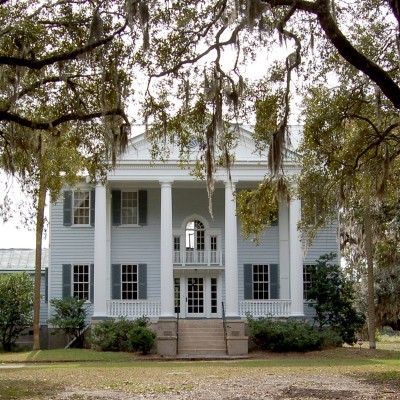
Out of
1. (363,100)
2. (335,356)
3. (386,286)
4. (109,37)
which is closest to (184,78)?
(109,37)

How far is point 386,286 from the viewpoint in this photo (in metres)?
34.3

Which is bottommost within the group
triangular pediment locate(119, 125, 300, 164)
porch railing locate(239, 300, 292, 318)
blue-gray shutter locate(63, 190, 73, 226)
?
porch railing locate(239, 300, 292, 318)

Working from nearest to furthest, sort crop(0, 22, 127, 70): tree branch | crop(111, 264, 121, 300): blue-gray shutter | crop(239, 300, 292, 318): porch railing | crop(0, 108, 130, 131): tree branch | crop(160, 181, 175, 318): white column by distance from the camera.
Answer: crop(0, 22, 127, 70): tree branch < crop(0, 108, 130, 131): tree branch < crop(160, 181, 175, 318): white column < crop(239, 300, 292, 318): porch railing < crop(111, 264, 121, 300): blue-gray shutter

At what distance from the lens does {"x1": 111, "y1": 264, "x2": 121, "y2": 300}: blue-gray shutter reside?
31511 millimetres

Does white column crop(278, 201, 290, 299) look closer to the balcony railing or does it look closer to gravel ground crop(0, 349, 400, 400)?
the balcony railing

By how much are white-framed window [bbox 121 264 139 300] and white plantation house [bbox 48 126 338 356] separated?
0.04m

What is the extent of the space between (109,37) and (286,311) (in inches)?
732

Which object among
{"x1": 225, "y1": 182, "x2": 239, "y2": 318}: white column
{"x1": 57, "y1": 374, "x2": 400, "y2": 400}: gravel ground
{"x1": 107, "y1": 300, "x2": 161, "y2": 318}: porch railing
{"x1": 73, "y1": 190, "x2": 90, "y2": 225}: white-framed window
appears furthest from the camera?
{"x1": 73, "y1": 190, "x2": 90, "y2": 225}: white-framed window

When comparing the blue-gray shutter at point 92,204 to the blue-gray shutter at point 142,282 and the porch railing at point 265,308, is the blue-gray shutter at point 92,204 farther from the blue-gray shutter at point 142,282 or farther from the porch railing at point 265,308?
the porch railing at point 265,308

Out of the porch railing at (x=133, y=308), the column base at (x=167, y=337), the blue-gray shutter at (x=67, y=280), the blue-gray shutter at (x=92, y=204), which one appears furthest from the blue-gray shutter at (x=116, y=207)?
the column base at (x=167, y=337)

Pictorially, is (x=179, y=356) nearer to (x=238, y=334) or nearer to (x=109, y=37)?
(x=238, y=334)

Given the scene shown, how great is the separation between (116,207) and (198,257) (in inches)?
150

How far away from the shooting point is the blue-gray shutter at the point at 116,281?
31511 mm

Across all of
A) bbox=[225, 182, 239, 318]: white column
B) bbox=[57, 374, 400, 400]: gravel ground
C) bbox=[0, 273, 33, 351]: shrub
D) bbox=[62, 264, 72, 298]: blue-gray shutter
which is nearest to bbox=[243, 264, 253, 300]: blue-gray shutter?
bbox=[225, 182, 239, 318]: white column
